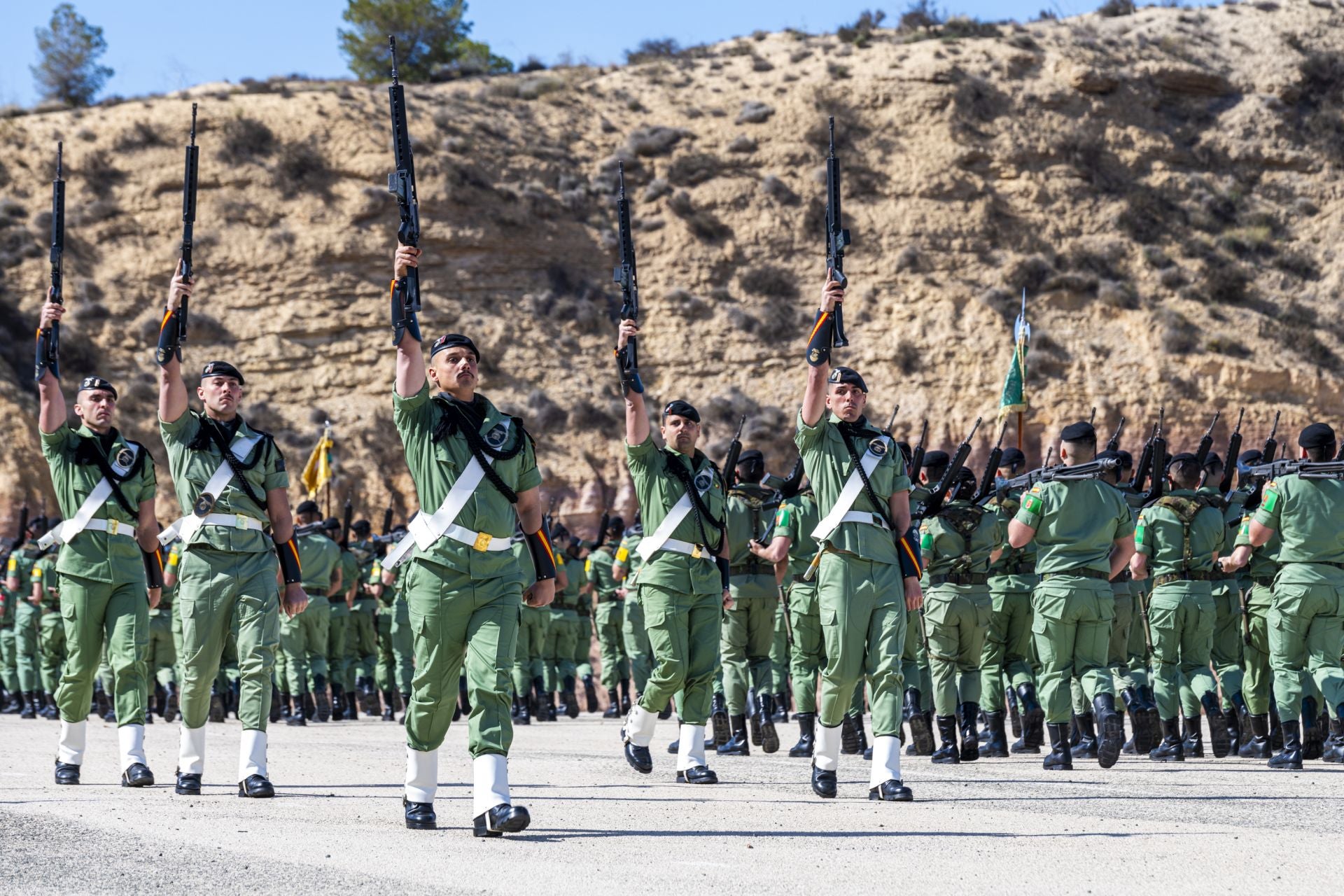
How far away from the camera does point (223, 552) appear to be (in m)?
9.57

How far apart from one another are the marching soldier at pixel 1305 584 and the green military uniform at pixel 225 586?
721 centimetres

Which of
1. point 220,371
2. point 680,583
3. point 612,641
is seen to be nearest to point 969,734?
point 680,583

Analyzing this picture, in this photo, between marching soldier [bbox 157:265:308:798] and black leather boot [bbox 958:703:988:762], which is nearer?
marching soldier [bbox 157:265:308:798]

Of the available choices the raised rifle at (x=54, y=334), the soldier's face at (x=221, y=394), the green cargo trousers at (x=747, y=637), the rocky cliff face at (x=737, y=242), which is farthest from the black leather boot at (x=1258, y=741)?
the rocky cliff face at (x=737, y=242)

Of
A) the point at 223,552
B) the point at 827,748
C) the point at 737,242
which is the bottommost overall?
the point at 827,748

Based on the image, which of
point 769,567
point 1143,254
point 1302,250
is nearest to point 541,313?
point 1143,254

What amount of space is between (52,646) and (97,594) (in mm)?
7046

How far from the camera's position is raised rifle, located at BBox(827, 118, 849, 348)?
896 centimetres

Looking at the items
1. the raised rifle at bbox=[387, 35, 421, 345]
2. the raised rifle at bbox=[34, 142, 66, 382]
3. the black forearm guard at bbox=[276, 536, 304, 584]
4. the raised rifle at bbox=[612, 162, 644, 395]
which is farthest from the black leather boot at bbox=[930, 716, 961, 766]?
the raised rifle at bbox=[34, 142, 66, 382]

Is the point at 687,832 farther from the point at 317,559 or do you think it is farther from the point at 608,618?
the point at 608,618

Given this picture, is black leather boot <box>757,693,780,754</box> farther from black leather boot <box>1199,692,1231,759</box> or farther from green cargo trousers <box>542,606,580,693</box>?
green cargo trousers <box>542,606,580,693</box>

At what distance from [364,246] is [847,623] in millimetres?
31401

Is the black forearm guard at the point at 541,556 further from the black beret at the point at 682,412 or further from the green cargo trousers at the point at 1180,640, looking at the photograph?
the green cargo trousers at the point at 1180,640

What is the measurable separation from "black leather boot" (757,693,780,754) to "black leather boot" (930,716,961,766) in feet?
4.55
